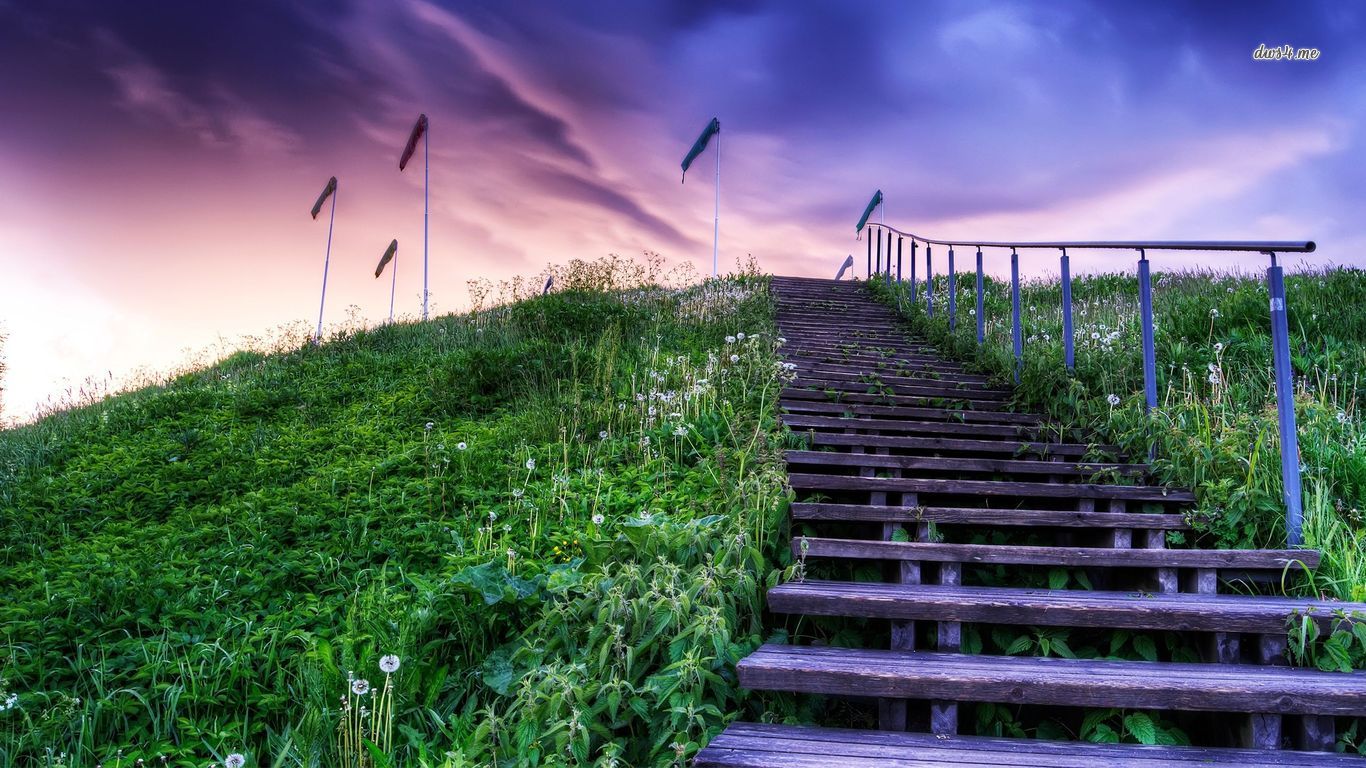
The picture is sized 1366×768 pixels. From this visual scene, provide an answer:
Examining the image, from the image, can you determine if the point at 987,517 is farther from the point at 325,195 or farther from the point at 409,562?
the point at 325,195

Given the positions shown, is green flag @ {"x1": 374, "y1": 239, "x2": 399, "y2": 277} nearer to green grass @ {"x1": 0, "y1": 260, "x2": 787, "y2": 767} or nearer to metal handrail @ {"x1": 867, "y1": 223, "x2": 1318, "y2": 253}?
green grass @ {"x1": 0, "y1": 260, "x2": 787, "y2": 767}

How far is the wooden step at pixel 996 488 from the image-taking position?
431cm

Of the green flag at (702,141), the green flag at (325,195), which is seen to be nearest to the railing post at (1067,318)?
the green flag at (702,141)

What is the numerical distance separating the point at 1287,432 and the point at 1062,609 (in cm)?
195

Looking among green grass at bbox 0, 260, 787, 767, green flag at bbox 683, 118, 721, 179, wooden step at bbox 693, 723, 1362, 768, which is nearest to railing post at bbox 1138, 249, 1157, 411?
green grass at bbox 0, 260, 787, 767

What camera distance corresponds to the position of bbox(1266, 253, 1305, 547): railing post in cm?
382

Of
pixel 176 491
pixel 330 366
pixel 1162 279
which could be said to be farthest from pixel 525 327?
pixel 1162 279

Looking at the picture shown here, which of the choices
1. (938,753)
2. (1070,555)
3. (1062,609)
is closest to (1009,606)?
(1062,609)

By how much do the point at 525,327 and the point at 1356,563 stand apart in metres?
10.3

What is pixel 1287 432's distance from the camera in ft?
12.7

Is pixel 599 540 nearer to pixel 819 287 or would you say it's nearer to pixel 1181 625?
pixel 1181 625

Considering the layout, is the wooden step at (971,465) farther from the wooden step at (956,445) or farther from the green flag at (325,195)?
the green flag at (325,195)

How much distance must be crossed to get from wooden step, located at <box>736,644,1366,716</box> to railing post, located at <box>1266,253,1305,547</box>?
1.37 m

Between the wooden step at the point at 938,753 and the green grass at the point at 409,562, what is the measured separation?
17 cm
